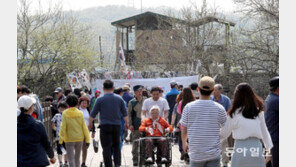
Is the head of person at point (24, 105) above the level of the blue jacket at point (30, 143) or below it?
above

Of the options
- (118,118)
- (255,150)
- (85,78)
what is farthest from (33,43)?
(255,150)

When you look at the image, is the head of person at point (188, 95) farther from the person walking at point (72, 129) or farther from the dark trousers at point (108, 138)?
the person walking at point (72, 129)

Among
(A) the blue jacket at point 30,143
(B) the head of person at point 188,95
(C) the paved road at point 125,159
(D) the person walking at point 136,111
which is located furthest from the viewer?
(D) the person walking at point 136,111

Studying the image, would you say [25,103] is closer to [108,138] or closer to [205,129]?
[205,129]

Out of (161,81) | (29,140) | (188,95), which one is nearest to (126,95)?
(188,95)

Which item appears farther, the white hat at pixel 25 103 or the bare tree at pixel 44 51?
the bare tree at pixel 44 51

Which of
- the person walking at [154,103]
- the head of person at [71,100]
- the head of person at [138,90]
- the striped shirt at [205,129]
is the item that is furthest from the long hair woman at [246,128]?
the head of person at [138,90]

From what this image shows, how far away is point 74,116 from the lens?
33.2ft

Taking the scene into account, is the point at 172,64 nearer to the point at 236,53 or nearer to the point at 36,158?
the point at 236,53

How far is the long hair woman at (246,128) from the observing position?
6371 mm

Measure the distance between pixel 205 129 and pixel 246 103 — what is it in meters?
0.62

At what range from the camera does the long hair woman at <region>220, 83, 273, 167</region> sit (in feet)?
20.9

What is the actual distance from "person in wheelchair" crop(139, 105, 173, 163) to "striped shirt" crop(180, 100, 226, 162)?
13.3ft

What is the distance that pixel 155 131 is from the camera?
1080 centimetres
